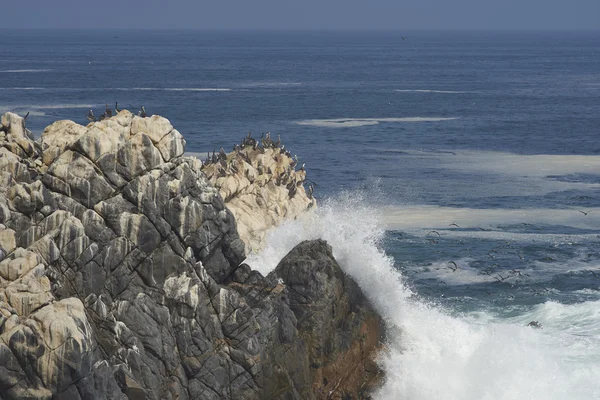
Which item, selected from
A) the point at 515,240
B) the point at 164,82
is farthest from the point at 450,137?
the point at 164,82

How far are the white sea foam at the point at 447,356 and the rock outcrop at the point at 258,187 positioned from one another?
11.6 m

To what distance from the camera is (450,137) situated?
379 ft

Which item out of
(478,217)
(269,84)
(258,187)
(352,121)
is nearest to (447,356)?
(258,187)

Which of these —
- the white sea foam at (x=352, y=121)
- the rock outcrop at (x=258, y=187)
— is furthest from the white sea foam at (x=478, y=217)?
the white sea foam at (x=352, y=121)

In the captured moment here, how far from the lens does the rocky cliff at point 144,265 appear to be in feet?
88.3

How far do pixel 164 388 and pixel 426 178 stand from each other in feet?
200

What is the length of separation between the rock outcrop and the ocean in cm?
163

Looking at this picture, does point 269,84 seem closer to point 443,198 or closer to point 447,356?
point 443,198

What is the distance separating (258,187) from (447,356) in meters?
20.8

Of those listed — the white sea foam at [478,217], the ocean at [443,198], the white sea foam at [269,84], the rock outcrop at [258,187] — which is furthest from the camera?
the white sea foam at [269,84]

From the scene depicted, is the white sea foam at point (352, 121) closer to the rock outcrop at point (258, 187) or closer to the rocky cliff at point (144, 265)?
the rock outcrop at point (258, 187)

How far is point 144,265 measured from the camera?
2831 cm

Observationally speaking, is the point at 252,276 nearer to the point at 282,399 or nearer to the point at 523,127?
the point at 282,399

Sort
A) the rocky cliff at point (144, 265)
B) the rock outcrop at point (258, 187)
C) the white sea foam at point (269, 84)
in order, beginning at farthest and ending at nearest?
the white sea foam at point (269, 84) → the rock outcrop at point (258, 187) → the rocky cliff at point (144, 265)
